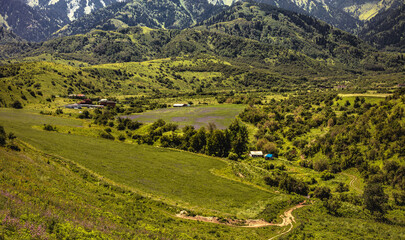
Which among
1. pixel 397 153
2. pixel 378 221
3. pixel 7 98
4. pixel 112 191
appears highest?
pixel 7 98

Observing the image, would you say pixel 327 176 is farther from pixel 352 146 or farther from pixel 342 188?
pixel 352 146

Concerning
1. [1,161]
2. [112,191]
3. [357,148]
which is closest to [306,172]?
[357,148]

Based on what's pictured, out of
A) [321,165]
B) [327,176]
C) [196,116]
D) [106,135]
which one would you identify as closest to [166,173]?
[106,135]

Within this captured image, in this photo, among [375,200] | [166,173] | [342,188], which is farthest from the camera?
[342,188]

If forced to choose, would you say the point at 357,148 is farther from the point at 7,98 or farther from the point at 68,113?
the point at 7,98

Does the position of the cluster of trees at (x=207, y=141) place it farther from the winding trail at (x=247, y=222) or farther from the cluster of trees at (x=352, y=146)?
the winding trail at (x=247, y=222)

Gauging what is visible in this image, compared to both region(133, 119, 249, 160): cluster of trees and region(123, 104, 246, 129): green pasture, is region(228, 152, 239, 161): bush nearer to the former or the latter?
region(133, 119, 249, 160): cluster of trees

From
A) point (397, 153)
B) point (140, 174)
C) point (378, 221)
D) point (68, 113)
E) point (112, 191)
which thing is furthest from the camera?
point (68, 113)
